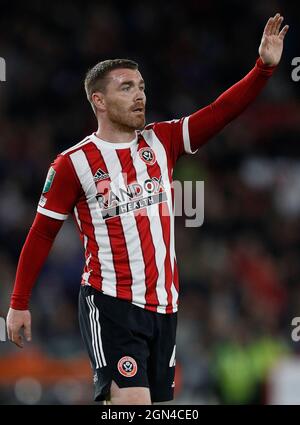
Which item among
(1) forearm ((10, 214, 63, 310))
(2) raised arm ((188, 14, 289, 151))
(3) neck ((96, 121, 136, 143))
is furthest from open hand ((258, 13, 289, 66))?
(1) forearm ((10, 214, 63, 310))

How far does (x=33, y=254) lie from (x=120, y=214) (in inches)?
18.6

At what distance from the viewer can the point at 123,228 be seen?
4.62 metres

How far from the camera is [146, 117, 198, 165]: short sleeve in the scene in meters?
4.82

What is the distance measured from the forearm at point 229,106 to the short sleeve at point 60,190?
2.08 feet

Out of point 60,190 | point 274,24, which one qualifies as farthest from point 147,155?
point 274,24

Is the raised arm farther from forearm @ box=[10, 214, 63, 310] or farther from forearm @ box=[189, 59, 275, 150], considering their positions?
forearm @ box=[10, 214, 63, 310]

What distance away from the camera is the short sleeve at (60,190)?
4633mm

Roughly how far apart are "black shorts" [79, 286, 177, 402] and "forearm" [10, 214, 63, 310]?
27 centimetres

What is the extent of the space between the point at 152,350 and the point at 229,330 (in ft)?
14.6

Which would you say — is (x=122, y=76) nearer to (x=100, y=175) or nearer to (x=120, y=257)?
(x=100, y=175)

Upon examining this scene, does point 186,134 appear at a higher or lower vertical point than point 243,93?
lower

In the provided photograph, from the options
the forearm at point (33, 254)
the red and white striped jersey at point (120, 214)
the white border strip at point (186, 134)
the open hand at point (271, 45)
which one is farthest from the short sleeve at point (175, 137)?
the forearm at point (33, 254)

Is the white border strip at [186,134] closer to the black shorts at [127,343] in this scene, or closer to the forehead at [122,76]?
the forehead at [122,76]

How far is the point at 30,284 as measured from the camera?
4.75m
